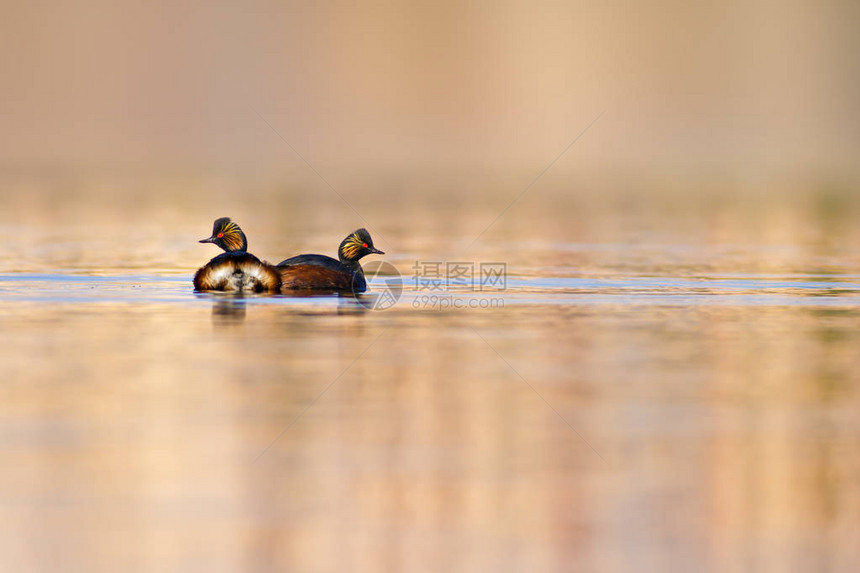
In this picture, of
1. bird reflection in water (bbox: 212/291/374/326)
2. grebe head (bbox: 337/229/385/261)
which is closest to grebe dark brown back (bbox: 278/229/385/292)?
grebe head (bbox: 337/229/385/261)

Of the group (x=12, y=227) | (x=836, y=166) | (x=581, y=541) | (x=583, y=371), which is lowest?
(x=581, y=541)

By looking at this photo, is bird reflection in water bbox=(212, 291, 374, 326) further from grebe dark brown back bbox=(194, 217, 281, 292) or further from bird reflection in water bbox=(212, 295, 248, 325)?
grebe dark brown back bbox=(194, 217, 281, 292)

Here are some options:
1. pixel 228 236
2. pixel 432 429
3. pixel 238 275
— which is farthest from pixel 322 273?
pixel 432 429

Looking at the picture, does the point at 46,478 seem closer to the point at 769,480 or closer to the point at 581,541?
the point at 581,541

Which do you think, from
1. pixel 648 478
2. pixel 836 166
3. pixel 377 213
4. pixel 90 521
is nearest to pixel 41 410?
pixel 90 521

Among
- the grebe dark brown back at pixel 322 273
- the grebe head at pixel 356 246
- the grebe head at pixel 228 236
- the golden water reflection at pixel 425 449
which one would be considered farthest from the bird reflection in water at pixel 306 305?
the grebe head at pixel 228 236

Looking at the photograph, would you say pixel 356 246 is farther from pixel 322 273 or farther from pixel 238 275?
pixel 238 275

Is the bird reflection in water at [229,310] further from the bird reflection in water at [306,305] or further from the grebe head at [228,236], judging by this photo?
the grebe head at [228,236]
